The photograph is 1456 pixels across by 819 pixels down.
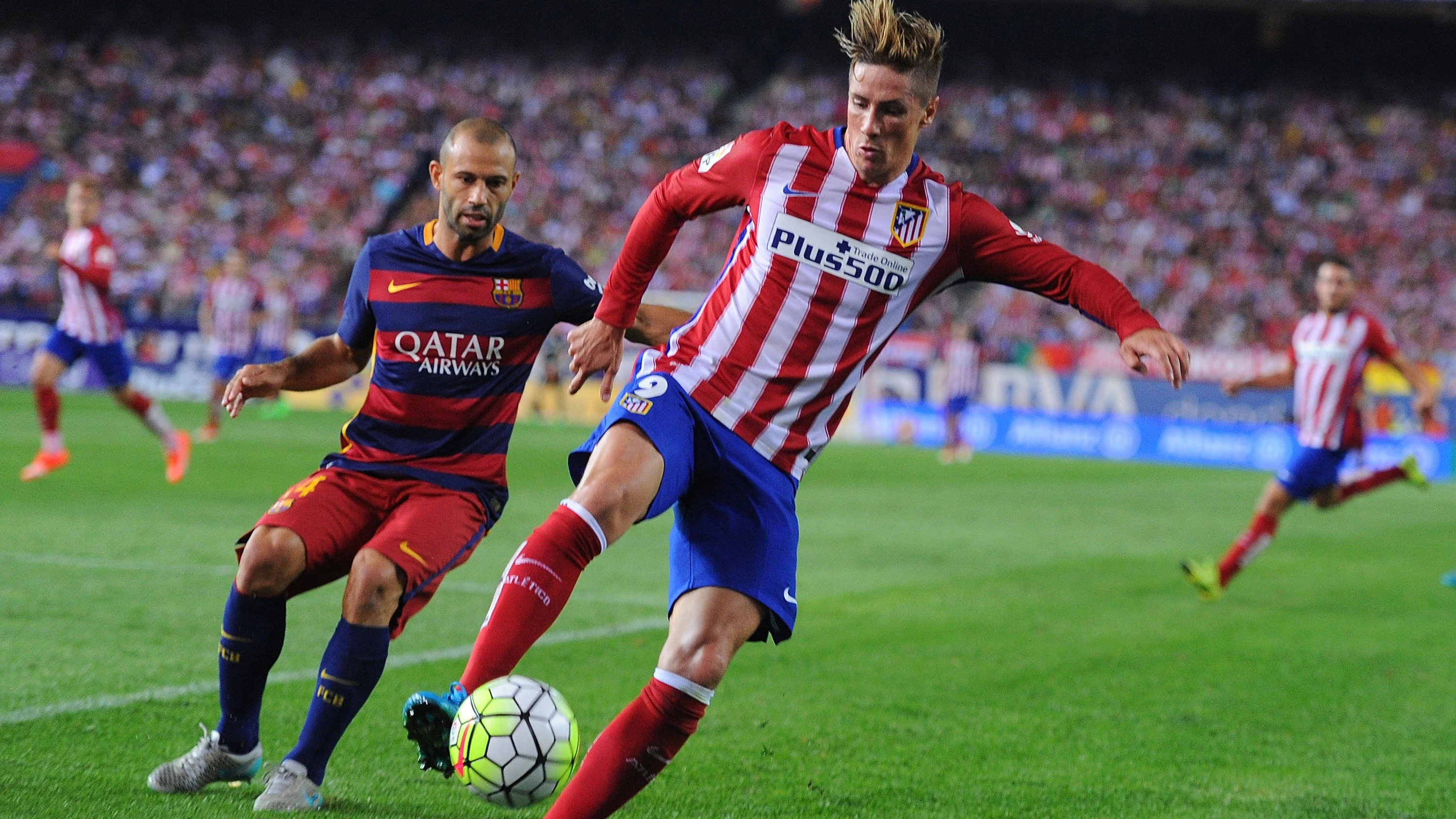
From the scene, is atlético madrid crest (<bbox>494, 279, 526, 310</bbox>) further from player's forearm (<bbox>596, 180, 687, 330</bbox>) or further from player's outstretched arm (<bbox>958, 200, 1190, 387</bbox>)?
player's outstretched arm (<bbox>958, 200, 1190, 387</bbox>)

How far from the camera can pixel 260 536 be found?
3.88 m

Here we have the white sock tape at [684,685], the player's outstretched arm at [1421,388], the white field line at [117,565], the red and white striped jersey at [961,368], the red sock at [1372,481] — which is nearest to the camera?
the white sock tape at [684,685]

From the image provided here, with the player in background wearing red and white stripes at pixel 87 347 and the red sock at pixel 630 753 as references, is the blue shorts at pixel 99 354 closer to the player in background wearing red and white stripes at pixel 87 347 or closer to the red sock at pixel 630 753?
the player in background wearing red and white stripes at pixel 87 347

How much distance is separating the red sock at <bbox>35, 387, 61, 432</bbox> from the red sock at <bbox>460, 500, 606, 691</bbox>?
10110mm

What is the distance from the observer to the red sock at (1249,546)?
9461 mm

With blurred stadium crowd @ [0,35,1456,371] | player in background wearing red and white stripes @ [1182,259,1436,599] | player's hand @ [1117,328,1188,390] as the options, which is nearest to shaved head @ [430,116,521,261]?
player's hand @ [1117,328,1188,390]

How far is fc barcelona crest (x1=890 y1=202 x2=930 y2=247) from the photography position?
3695mm

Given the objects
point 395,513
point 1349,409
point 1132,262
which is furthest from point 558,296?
point 1132,262

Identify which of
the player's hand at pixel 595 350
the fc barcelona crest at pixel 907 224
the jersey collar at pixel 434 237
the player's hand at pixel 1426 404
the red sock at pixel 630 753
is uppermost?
the fc barcelona crest at pixel 907 224

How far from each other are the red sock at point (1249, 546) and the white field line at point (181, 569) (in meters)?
3.84

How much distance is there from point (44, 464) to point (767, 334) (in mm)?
10499

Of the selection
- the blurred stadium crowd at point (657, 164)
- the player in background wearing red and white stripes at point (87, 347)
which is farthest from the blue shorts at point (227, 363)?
the blurred stadium crowd at point (657, 164)

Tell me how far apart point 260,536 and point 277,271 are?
2850 centimetres

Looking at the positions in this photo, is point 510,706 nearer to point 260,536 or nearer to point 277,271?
point 260,536
